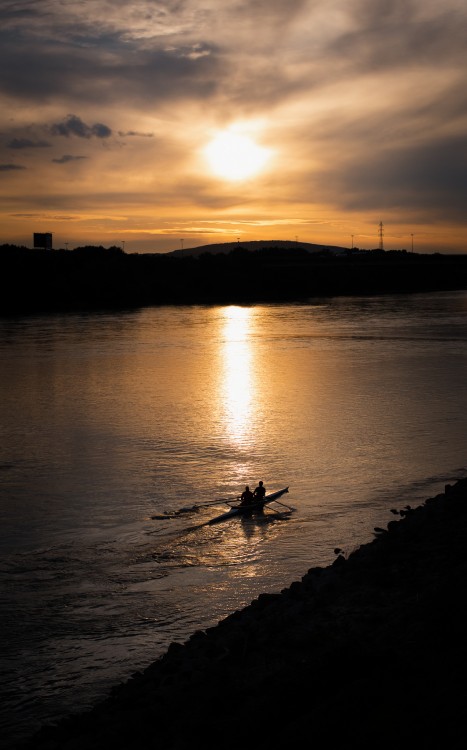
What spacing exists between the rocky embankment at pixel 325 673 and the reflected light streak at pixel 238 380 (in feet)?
56.0

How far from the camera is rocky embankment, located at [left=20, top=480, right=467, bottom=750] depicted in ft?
25.3

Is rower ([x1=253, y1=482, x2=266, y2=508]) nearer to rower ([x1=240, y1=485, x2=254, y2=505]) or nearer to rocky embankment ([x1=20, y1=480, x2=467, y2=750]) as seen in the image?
rower ([x1=240, y1=485, x2=254, y2=505])

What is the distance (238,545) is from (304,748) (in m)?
10.5

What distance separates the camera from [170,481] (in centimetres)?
2312

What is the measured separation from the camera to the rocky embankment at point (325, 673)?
7719 mm

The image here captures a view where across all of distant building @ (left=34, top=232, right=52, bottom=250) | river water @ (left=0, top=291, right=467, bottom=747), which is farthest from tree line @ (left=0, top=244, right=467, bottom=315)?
river water @ (left=0, top=291, right=467, bottom=747)

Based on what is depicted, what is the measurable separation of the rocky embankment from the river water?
1.68m

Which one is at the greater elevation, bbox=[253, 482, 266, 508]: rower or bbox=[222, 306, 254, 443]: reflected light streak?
bbox=[222, 306, 254, 443]: reflected light streak

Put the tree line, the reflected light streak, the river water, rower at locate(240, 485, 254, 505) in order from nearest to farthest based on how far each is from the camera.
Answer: the river water < rower at locate(240, 485, 254, 505) < the reflected light streak < the tree line

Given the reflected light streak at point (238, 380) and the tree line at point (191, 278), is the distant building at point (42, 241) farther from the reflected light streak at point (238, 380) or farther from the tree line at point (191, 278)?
the reflected light streak at point (238, 380)

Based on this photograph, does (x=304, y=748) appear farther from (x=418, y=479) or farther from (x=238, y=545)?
(x=418, y=479)

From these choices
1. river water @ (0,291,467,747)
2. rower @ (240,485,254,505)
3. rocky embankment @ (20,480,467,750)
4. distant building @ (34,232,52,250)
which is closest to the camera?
rocky embankment @ (20,480,467,750)

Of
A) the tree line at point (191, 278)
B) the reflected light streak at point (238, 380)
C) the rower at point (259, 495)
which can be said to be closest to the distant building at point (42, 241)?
the tree line at point (191, 278)

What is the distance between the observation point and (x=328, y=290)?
15862 cm
